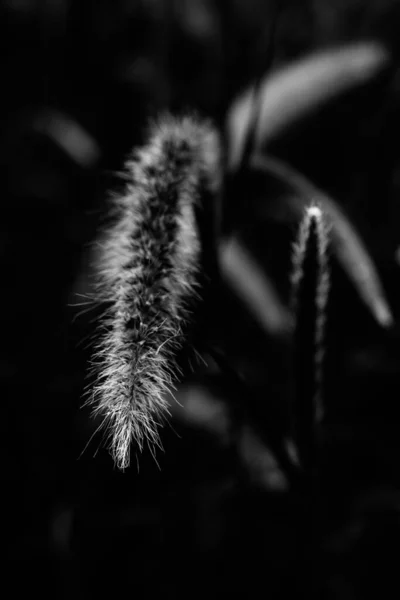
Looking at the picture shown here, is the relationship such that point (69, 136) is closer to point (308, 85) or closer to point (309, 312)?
point (308, 85)

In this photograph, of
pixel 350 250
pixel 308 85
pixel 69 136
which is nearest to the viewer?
pixel 350 250

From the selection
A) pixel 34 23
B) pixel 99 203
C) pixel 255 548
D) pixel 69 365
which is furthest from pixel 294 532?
pixel 34 23

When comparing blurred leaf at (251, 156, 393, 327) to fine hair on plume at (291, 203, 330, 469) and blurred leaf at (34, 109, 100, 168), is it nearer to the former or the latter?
fine hair on plume at (291, 203, 330, 469)

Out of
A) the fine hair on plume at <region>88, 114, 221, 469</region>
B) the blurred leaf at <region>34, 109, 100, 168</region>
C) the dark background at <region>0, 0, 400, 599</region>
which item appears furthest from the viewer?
the blurred leaf at <region>34, 109, 100, 168</region>

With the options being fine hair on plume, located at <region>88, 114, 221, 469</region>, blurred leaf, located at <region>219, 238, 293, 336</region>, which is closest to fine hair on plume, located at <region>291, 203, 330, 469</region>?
fine hair on plume, located at <region>88, 114, 221, 469</region>

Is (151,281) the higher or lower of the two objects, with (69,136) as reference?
lower

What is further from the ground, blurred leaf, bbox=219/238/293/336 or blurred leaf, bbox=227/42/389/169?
blurred leaf, bbox=227/42/389/169

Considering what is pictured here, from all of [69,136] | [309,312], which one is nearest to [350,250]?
[309,312]

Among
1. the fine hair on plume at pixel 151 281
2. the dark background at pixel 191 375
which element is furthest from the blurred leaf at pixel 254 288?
the fine hair on plume at pixel 151 281
